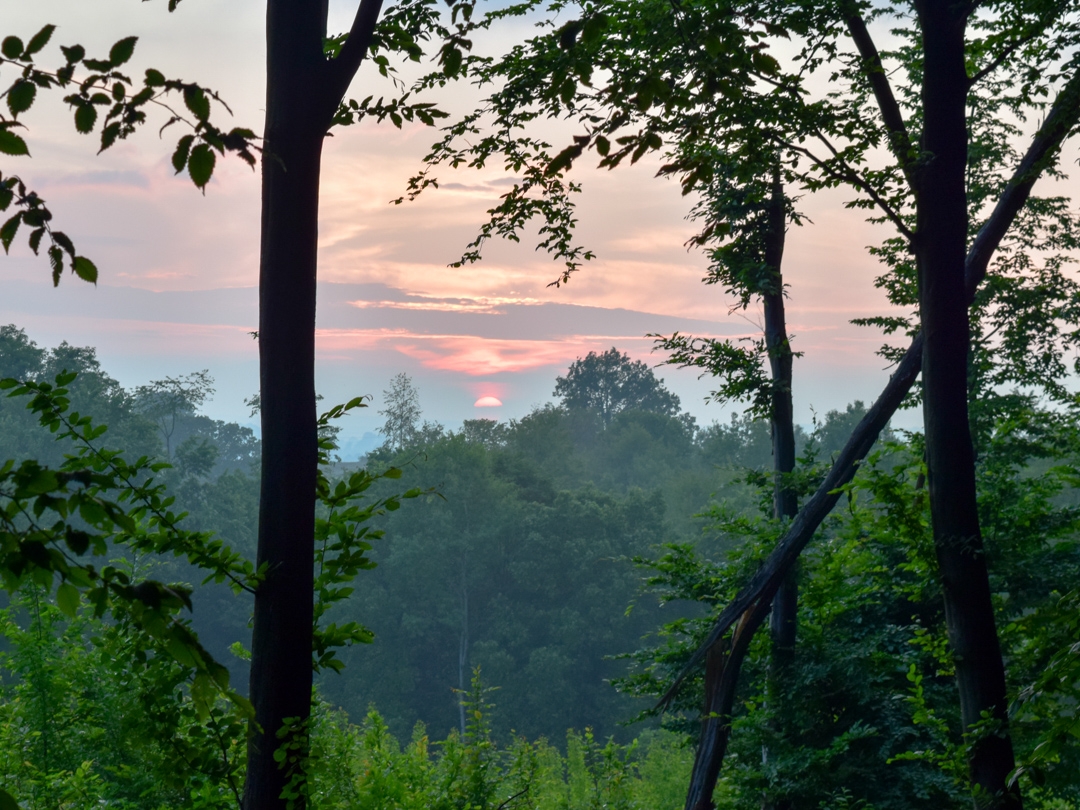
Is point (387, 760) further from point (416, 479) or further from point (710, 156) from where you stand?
point (416, 479)

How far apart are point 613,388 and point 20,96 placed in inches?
3835

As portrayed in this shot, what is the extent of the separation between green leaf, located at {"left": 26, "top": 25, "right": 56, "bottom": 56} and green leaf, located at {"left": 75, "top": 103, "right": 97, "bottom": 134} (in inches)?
5.8

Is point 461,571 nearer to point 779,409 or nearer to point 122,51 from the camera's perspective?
point 779,409

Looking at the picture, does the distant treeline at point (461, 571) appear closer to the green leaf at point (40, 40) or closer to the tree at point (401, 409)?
the tree at point (401, 409)

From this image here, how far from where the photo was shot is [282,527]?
279 cm

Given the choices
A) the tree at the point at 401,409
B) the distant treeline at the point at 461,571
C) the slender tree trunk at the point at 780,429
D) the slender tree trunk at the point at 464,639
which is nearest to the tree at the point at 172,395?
the distant treeline at the point at 461,571

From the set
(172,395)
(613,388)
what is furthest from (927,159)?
(613,388)

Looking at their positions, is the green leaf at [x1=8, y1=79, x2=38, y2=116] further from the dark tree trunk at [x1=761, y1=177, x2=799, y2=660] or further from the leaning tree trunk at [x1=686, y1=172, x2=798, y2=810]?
the dark tree trunk at [x1=761, y1=177, x2=799, y2=660]

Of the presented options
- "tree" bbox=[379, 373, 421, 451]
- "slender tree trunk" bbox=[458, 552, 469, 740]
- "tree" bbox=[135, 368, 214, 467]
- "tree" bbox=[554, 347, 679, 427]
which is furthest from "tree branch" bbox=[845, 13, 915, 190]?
"tree" bbox=[554, 347, 679, 427]

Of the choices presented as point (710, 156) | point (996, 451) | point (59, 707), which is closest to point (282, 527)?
point (710, 156)

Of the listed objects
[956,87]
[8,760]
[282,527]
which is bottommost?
[8,760]

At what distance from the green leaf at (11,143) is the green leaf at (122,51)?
0.26 m

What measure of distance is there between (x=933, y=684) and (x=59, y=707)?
9558 mm

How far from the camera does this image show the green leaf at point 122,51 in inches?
70.5
